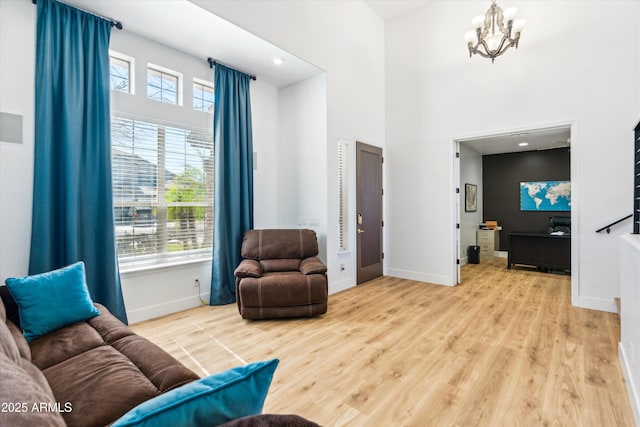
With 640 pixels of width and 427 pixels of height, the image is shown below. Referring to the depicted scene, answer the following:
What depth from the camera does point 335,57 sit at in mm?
4613

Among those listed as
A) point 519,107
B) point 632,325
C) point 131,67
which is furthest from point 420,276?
point 131,67

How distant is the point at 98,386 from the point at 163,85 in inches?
136

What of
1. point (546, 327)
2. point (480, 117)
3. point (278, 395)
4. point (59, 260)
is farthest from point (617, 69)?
point (59, 260)

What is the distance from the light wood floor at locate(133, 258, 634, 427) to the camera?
1963mm

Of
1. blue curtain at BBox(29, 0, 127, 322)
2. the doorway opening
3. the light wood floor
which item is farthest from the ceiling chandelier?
blue curtain at BBox(29, 0, 127, 322)

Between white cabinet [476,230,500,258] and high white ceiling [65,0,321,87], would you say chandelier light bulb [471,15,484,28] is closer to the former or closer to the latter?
high white ceiling [65,0,321,87]

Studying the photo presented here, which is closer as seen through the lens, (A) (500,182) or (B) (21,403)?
(B) (21,403)

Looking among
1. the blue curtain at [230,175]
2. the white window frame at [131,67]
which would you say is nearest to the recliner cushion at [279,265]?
the blue curtain at [230,175]

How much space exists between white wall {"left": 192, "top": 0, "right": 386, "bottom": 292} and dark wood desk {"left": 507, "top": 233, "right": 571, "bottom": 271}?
342 centimetres

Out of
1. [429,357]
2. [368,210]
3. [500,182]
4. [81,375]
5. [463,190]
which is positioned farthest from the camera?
[500,182]

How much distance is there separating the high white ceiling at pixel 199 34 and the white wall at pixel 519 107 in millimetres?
2057

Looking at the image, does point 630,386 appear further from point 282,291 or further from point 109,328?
point 109,328

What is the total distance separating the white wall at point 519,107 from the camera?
3727 millimetres

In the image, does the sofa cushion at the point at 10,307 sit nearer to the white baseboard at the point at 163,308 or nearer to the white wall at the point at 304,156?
the white baseboard at the point at 163,308
